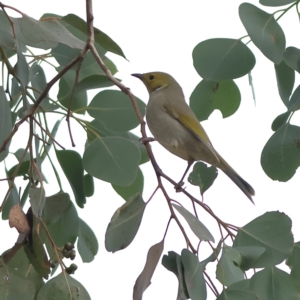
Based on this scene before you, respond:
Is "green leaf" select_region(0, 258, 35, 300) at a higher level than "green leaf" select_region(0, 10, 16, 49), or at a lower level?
lower

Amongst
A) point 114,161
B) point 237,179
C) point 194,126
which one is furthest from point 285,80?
point 114,161

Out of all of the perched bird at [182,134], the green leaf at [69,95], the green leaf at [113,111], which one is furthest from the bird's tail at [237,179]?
the green leaf at [69,95]

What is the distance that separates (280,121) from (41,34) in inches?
33.0

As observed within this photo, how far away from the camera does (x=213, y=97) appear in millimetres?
2271

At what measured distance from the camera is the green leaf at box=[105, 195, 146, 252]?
5.18 ft

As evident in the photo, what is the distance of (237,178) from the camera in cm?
232

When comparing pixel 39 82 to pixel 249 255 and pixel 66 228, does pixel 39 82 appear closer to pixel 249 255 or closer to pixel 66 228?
pixel 66 228

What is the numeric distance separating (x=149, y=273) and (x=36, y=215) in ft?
1.06

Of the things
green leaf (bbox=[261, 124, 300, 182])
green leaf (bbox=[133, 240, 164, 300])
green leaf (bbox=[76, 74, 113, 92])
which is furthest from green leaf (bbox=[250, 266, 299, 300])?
green leaf (bbox=[76, 74, 113, 92])

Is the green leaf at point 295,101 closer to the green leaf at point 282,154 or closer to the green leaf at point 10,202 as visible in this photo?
the green leaf at point 282,154

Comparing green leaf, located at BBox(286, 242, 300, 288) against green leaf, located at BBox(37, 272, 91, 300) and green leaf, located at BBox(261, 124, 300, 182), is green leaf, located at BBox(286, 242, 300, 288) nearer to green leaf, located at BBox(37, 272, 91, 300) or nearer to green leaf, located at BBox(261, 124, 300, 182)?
green leaf, located at BBox(261, 124, 300, 182)

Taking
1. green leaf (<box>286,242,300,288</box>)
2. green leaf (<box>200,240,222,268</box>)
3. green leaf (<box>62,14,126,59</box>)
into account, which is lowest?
green leaf (<box>200,240,222,268</box>)

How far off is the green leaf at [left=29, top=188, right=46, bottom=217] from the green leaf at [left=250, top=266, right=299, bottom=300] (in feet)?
1.89

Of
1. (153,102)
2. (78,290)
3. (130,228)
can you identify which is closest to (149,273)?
(130,228)
